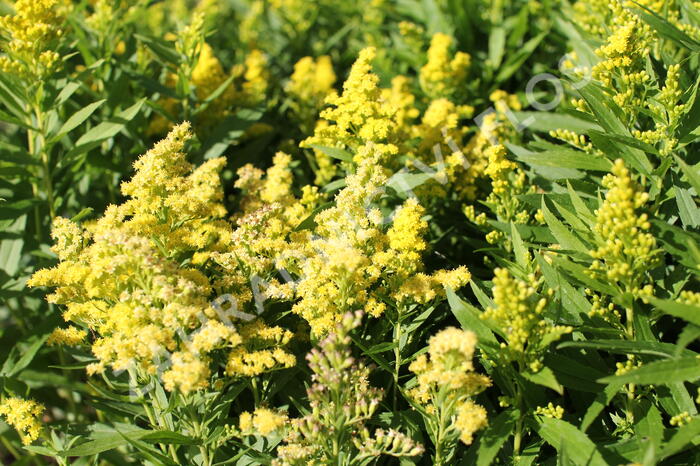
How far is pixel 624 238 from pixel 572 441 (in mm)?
664

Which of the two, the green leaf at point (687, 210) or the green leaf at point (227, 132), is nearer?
the green leaf at point (687, 210)

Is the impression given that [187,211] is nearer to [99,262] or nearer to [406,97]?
[99,262]

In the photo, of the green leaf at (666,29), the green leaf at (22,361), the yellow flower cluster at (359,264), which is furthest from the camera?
the green leaf at (22,361)

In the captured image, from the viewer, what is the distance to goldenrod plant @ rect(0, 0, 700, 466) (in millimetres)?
2043

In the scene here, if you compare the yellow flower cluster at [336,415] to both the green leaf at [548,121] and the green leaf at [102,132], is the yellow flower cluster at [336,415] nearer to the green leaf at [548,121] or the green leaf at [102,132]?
the green leaf at [102,132]

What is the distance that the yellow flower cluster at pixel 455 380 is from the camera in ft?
6.23

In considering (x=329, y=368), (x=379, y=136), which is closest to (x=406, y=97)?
(x=379, y=136)

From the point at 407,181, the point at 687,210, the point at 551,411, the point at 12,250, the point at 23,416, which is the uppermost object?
the point at 687,210

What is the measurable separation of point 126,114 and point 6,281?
1054 mm

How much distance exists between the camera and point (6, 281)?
3.24 metres

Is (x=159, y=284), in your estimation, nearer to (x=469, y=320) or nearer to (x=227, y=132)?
(x=469, y=320)

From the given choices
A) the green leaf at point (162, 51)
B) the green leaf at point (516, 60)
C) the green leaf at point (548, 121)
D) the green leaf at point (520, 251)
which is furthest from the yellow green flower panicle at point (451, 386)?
the green leaf at point (516, 60)

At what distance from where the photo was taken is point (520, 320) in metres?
1.94

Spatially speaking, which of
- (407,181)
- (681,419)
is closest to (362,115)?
(407,181)
